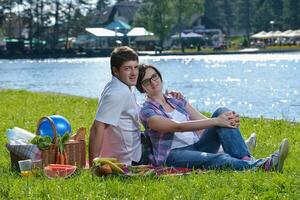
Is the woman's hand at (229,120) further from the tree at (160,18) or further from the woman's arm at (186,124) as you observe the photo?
the tree at (160,18)

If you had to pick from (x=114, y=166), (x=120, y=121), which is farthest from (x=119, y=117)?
(x=114, y=166)

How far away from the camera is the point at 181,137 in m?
5.73

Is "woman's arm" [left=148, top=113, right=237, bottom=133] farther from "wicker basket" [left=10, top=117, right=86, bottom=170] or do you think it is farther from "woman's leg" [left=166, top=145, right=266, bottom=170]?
"wicker basket" [left=10, top=117, right=86, bottom=170]

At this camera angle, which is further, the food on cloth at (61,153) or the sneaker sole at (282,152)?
the food on cloth at (61,153)

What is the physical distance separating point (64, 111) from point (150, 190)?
24.4 ft

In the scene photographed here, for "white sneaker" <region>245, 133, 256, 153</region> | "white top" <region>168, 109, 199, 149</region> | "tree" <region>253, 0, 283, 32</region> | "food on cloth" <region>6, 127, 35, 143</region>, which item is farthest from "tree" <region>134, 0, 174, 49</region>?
"white top" <region>168, 109, 199, 149</region>

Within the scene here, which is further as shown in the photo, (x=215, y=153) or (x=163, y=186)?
(x=215, y=153)

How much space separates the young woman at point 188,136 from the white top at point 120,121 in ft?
0.35

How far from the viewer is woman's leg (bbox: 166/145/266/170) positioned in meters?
5.38

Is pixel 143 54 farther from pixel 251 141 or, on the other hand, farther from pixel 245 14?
pixel 251 141

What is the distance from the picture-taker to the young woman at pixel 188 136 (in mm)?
5422

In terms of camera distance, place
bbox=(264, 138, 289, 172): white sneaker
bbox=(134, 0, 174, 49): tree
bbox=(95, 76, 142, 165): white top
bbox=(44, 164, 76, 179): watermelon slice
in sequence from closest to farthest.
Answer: bbox=(264, 138, 289, 172): white sneaker, bbox=(44, 164, 76, 179): watermelon slice, bbox=(95, 76, 142, 165): white top, bbox=(134, 0, 174, 49): tree

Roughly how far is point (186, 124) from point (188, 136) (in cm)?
26

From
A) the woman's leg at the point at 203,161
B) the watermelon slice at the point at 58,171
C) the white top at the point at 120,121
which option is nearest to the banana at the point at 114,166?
the watermelon slice at the point at 58,171
